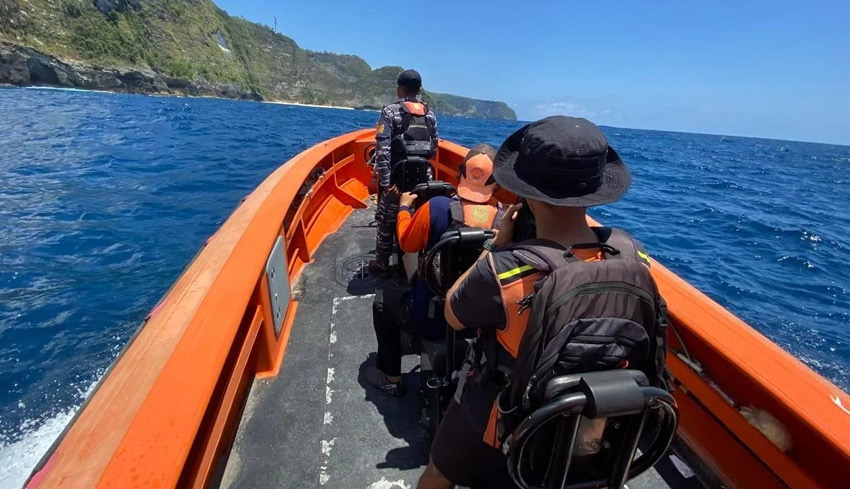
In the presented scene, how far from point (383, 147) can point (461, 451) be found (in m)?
3.41

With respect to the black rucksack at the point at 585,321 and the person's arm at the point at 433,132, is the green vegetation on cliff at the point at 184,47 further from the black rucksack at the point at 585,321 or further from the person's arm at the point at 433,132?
the black rucksack at the point at 585,321

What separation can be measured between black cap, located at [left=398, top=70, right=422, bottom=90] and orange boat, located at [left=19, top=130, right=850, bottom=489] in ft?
5.99

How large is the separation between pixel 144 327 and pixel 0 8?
312 feet

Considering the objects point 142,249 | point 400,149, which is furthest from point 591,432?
point 142,249

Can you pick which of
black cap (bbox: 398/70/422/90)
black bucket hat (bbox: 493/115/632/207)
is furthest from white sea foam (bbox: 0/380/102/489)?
black cap (bbox: 398/70/422/90)

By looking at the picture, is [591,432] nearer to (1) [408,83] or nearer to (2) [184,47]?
(1) [408,83]

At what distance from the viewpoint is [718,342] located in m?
1.75

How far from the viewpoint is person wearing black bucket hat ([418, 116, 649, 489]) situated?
1.17 m

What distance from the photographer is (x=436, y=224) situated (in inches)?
91.1

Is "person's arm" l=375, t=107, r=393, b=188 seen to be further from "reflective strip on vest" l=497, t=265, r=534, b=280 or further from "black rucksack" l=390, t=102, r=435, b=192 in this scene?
"reflective strip on vest" l=497, t=265, r=534, b=280

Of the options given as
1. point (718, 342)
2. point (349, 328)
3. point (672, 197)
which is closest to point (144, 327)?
point (349, 328)

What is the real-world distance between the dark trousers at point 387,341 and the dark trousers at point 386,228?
5.26 ft

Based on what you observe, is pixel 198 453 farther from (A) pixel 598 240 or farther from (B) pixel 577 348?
(A) pixel 598 240

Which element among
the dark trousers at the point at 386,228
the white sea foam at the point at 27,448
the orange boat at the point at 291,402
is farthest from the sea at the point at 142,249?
the dark trousers at the point at 386,228
